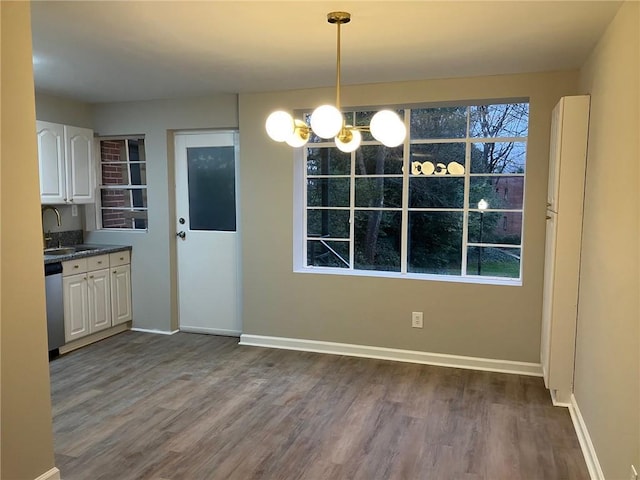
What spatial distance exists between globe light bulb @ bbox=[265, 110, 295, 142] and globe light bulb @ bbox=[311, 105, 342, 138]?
19cm

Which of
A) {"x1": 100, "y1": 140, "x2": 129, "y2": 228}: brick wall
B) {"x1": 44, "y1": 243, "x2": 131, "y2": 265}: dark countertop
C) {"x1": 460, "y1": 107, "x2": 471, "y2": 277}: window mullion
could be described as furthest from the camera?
{"x1": 100, "y1": 140, "x2": 129, "y2": 228}: brick wall

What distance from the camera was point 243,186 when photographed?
4.60 metres

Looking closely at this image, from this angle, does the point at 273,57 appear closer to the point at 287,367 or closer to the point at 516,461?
the point at 287,367

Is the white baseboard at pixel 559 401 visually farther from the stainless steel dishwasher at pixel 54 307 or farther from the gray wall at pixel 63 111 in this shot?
the gray wall at pixel 63 111

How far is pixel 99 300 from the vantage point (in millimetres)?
4777

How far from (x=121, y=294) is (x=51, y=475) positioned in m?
2.80

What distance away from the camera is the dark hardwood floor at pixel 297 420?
2650mm

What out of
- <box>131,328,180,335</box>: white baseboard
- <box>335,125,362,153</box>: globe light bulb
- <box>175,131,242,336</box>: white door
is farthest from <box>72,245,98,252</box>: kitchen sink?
<box>335,125,362,153</box>: globe light bulb

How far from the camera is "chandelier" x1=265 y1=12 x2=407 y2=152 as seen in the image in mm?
2283

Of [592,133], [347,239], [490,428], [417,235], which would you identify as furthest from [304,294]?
[592,133]

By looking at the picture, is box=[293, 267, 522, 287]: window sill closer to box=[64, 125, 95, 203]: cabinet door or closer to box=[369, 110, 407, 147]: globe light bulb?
box=[369, 110, 407, 147]: globe light bulb

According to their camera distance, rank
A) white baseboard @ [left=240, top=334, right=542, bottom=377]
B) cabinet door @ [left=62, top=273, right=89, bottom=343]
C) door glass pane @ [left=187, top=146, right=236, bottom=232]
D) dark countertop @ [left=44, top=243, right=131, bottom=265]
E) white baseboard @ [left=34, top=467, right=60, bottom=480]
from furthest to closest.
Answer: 1. door glass pane @ [left=187, top=146, right=236, bottom=232]
2. cabinet door @ [left=62, top=273, right=89, bottom=343]
3. dark countertop @ [left=44, top=243, right=131, bottom=265]
4. white baseboard @ [left=240, top=334, right=542, bottom=377]
5. white baseboard @ [left=34, top=467, right=60, bottom=480]


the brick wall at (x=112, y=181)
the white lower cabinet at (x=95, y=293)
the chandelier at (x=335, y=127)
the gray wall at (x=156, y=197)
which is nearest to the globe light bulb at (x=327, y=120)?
the chandelier at (x=335, y=127)

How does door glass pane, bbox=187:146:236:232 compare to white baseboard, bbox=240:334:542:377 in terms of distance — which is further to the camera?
door glass pane, bbox=187:146:236:232
